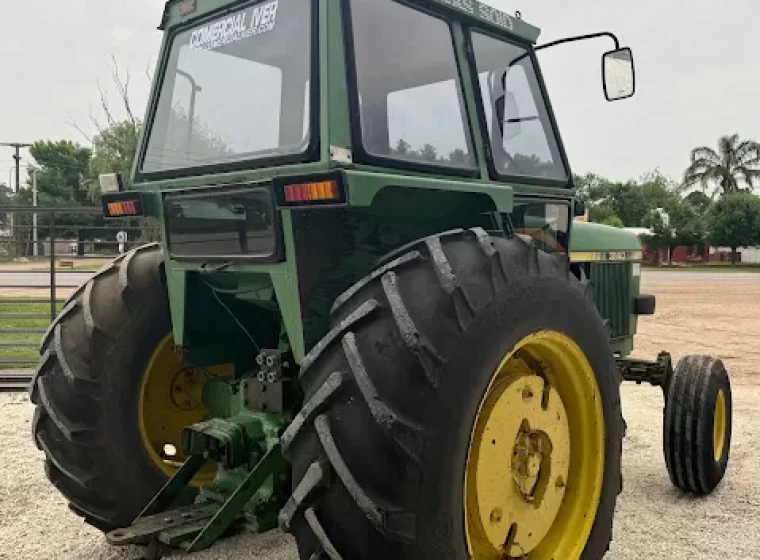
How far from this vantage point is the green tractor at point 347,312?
2.21 metres

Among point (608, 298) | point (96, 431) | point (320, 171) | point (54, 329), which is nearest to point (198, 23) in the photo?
point (320, 171)

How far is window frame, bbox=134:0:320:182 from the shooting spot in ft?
8.74

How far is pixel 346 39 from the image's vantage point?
2.71 m

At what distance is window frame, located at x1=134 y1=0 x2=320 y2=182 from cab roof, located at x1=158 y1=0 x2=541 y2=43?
0.02 m

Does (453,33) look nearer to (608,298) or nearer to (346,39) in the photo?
(346,39)

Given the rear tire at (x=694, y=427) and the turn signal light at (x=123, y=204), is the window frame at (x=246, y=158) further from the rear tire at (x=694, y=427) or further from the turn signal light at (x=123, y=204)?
the rear tire at (x=694, y=427)

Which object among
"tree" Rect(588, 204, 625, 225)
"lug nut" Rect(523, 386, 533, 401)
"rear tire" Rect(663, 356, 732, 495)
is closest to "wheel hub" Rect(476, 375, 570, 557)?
"lug nut" Rect(523, 386, 533, 401)

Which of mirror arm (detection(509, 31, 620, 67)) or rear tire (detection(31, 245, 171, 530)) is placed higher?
mirror arm (detection(509, 31, 620, 67))

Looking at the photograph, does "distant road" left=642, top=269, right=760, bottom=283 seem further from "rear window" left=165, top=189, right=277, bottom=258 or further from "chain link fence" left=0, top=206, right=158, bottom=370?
"rear window" left=165, top=189, right=277, bottom=258

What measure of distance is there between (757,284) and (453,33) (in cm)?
3119

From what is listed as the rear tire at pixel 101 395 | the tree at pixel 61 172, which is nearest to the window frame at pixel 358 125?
the rear tire at pixel 101 395

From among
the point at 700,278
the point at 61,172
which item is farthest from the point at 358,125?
the point at 61,172

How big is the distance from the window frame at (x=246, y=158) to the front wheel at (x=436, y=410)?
60 centimetres

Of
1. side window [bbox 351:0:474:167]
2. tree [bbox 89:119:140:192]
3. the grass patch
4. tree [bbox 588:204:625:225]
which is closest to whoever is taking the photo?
side window [bbox 351:0:474:167]
